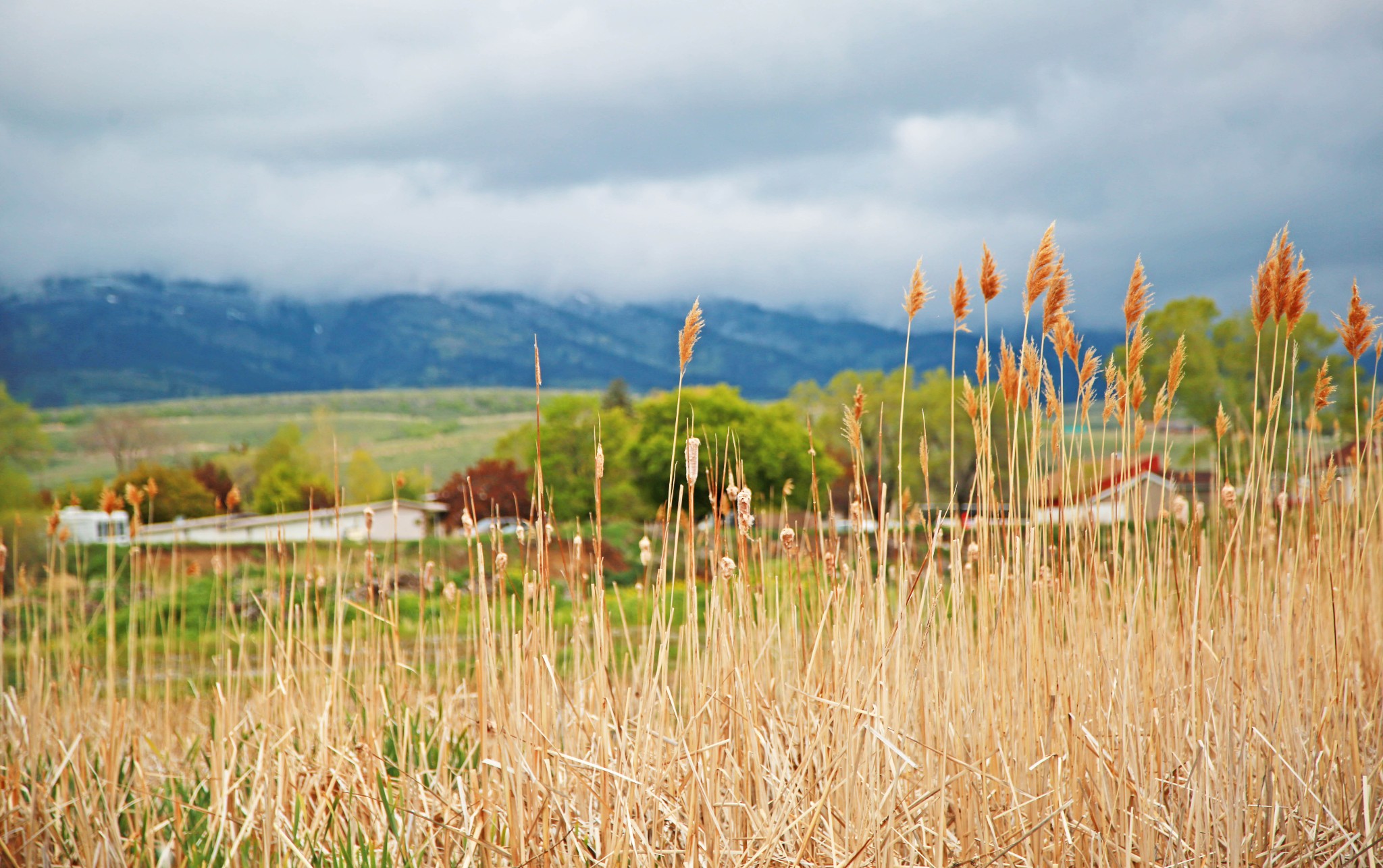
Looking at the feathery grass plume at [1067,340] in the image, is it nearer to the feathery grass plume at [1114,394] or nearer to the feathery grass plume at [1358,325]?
the feathery grass plume at [1114,394]

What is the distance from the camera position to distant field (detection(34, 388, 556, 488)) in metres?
104

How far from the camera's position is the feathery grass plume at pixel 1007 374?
2.38 metres

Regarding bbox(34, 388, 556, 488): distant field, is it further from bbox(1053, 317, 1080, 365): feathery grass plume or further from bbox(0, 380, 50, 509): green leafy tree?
bbox(1053, 317, 1080, 365): feathery grass plume

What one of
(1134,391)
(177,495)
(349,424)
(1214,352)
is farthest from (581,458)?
(349,424)

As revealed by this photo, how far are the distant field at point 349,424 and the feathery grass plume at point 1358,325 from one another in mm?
83682

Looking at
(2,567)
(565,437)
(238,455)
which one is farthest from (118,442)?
(2,567)

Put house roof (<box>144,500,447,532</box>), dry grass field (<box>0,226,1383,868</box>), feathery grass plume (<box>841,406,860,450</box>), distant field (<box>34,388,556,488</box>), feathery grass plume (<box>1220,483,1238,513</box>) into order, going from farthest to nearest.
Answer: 1. distant field (<box>34,388,556,488</box>)
2. house roof (<box>144,500,447,532</box>)
3. feathery grass plume (<box>1220,483,1238,513</box>)
4. dry grass field (<box>0,226,1383,868</box>)
5. feathery grass plume (<box>841,406,860,450</box>)

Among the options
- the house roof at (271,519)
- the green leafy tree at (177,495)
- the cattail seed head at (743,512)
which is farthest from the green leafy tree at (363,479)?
the cattail seed head at (743,512)

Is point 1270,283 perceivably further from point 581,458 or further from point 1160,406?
point 581,458

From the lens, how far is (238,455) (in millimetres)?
72312

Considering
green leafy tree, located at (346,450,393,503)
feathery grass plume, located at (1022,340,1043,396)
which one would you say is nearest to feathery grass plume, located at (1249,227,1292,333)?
feathery grass plume, located at (1022,340,1043,396)

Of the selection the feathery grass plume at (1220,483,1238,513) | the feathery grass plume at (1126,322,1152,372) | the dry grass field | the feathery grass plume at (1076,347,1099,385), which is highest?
the feathery grass plume at (1126,322,1152,372)

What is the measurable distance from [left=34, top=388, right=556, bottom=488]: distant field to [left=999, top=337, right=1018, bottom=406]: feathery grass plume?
83703 millimetres

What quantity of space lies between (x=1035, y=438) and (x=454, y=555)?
65.6 feet
